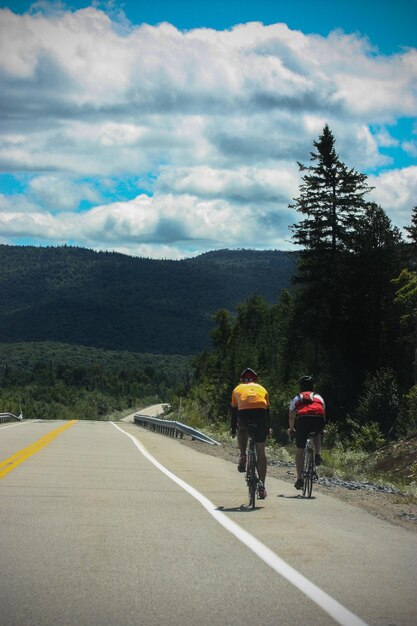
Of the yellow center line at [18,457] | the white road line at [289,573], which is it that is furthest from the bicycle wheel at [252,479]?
the yellow center line at [18,457]

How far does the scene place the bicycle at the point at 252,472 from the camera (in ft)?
38.2

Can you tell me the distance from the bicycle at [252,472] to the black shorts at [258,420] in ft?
0.22

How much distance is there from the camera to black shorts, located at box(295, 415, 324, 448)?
13.1 metres

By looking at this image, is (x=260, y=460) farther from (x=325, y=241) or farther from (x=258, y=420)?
(x=325, y=241)

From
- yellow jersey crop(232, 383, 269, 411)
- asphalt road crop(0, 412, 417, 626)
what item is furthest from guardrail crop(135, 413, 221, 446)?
yellow jersey crop(232, 383, 269, 411)

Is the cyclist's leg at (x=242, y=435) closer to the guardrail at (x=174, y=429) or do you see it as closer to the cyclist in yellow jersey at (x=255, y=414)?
the cyclist in yellow jersey at (x=255, y=414)

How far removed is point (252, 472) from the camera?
38.5 feet

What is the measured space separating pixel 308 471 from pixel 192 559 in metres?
5.71

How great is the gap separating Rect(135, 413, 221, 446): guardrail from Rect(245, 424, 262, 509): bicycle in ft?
57.9

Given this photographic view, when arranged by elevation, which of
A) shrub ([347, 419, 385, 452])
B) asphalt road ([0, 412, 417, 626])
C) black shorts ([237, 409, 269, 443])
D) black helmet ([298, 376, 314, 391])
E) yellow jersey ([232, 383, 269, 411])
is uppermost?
black helmet ([298, 376, 314, 391])

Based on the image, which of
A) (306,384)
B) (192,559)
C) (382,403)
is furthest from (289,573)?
(382,403)

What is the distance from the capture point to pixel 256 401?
12086mm

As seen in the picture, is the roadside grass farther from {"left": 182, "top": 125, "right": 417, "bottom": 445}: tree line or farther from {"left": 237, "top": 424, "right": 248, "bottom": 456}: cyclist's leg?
{"left": 182, "top": 125, "right": 417, "bottom": 445}: tree line

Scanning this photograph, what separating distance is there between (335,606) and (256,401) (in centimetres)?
598
